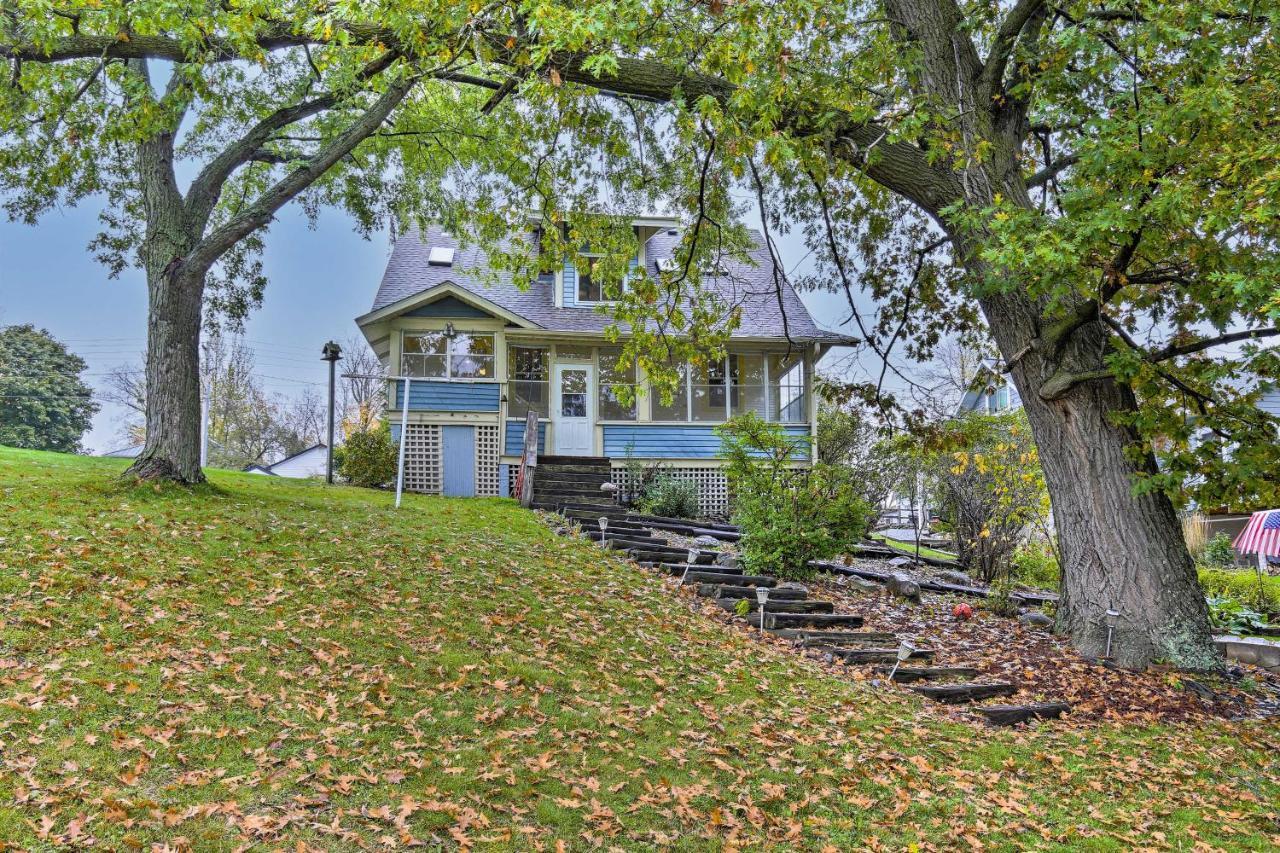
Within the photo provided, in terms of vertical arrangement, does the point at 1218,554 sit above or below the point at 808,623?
below

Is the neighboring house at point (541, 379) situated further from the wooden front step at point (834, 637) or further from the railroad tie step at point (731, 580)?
the wooden front step at point (834, 637)

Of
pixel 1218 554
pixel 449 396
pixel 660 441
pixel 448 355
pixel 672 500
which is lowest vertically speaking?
pixel 1218 554

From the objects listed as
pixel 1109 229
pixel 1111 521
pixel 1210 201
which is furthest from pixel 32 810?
pixel 1210 201


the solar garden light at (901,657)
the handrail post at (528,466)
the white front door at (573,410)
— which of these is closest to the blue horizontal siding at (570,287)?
the white front door at (573,410)

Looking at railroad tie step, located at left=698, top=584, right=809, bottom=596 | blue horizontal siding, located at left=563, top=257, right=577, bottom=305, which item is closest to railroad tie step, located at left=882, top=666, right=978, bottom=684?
railroad tie step, located at left=698, top=584, right=809, bottom=596

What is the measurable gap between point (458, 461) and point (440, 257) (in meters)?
5.70

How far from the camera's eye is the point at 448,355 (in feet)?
55.5

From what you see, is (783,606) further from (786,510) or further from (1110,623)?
(1110,623)

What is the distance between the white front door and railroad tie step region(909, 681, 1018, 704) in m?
11.6

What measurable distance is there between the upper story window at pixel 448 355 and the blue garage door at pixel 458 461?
4.56 ft

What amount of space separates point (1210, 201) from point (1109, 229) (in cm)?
146

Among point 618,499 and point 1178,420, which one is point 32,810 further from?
point 618,499

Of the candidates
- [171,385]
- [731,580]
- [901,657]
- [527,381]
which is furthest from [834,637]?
[527,381]

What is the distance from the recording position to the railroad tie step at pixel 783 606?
8.78 metres
